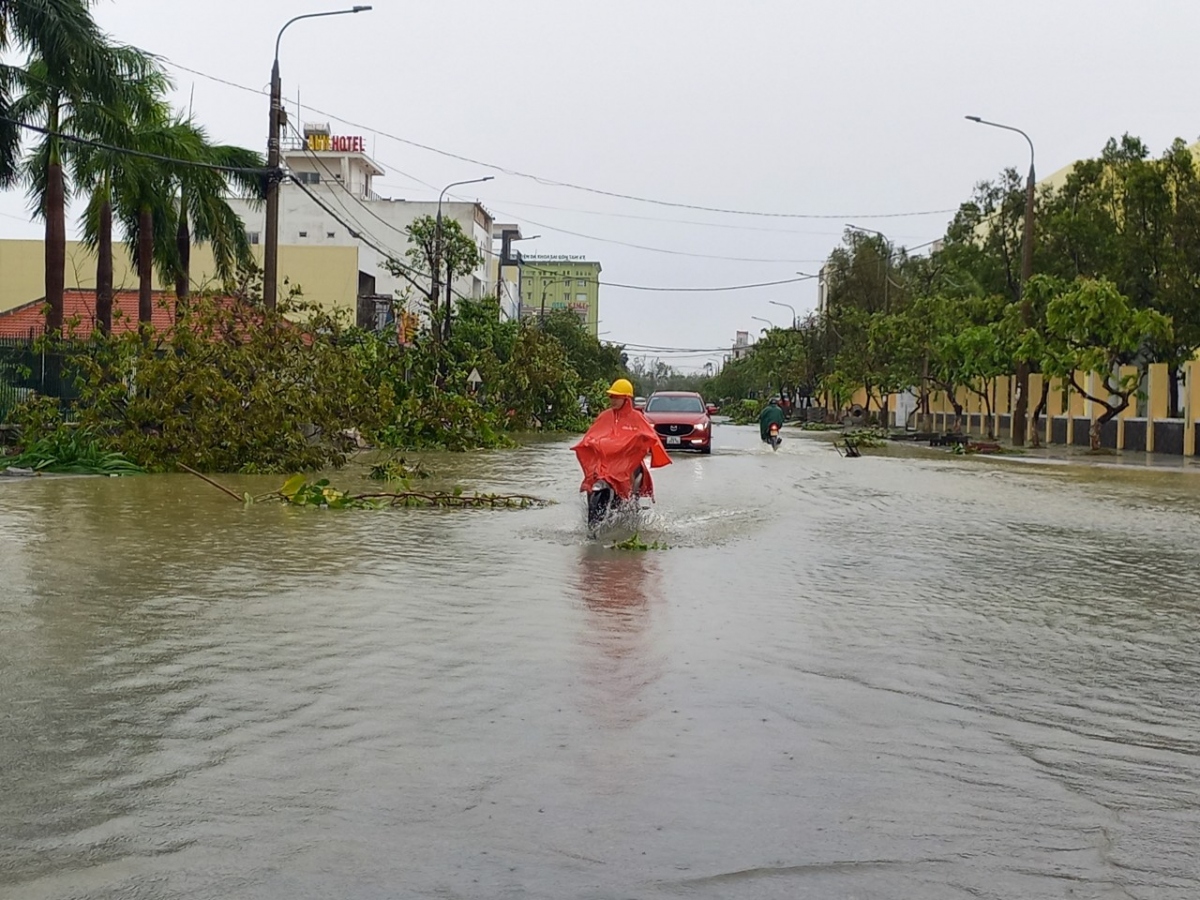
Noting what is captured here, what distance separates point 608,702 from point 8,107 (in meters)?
23.9

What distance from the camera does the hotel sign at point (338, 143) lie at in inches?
3789

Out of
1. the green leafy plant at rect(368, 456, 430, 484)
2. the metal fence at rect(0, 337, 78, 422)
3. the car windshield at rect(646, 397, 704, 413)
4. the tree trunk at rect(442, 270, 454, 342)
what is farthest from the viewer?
the tree trunk at rect(442, 270, 454, 342)

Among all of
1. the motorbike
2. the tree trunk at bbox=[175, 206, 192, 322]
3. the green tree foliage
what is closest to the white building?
the tree trunk at bbox=[175, 206, 192, 322]

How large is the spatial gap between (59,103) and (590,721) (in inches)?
1117

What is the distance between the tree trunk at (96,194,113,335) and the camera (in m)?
35.1

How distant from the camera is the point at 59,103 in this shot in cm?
3117

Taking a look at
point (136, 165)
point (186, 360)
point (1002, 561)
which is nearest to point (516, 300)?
point (136, 165)

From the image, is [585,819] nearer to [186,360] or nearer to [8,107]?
[186,360]

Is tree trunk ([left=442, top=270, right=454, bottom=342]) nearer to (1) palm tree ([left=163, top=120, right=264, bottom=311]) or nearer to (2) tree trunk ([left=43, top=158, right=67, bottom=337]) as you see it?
(1) palm tree ([left=163, top=120, right=264, bottom=311])

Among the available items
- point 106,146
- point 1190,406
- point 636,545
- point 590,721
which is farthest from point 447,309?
point 590,721

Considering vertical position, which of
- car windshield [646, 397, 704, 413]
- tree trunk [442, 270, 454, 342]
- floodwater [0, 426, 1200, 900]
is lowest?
floodwater [0, 426, 1200, 900]

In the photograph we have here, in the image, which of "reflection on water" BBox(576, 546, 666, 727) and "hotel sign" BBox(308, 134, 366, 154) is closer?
"reflection on water" BBox(576, 546, 666, 727)

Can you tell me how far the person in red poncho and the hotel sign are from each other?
277ft

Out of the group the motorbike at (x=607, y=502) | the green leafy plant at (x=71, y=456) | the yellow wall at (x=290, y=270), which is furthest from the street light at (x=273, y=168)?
the yellow wall at (x=290, y=270)
